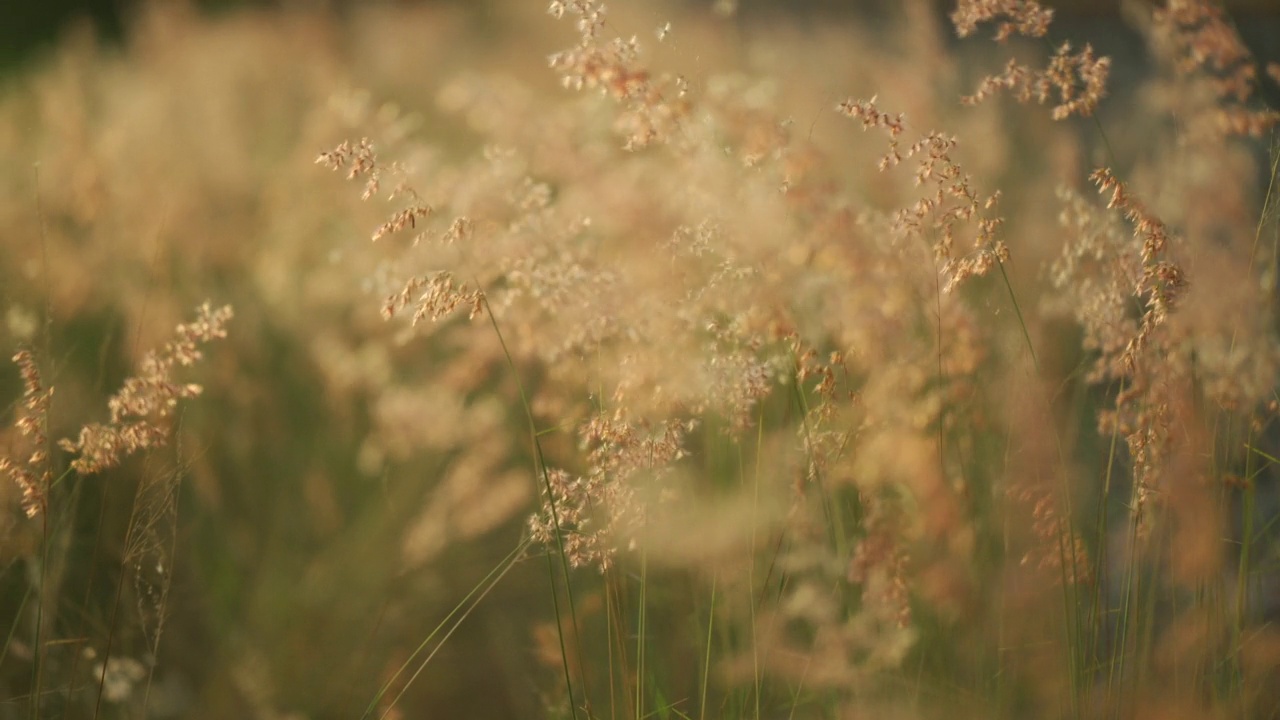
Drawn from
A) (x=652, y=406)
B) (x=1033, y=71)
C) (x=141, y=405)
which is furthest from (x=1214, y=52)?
(x=141, y=405)

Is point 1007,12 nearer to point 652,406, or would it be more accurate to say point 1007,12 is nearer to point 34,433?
point 652,406

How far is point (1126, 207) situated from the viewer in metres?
1.13

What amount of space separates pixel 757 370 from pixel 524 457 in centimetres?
84

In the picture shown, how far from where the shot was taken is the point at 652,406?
3.78ft

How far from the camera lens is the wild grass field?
3.66 feet

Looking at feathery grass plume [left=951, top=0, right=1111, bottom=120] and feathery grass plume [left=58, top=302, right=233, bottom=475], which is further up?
feathery grass plume [left=951, top=0, right=1111, bottom=120]

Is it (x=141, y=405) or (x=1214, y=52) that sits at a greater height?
(x=1214, y=52)

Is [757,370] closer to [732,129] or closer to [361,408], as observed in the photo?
[732,129]

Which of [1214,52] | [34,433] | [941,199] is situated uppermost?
[1214,52]

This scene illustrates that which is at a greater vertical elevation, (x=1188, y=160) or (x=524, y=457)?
(x=1188, y=160)

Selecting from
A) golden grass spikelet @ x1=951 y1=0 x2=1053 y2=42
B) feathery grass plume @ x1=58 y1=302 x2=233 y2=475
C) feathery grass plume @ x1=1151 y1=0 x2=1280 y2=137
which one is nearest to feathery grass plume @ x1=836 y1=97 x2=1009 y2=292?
golden grass spikelet @ x1=951 y1=0 x2=1053 y2=42

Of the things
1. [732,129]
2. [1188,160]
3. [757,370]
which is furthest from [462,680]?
[1188,160]

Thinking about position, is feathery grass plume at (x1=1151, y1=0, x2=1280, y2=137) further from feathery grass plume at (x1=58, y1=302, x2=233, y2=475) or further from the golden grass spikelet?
feathery grass plume at (x1=58, y1=302, x2=233, y2=475)

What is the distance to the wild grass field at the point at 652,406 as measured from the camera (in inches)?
43.9
